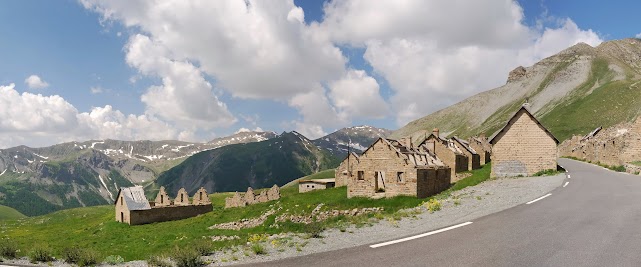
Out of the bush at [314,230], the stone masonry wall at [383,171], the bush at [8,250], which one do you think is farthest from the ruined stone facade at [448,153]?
the bush at [8,250]

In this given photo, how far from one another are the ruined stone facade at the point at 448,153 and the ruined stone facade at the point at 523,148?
13275mm

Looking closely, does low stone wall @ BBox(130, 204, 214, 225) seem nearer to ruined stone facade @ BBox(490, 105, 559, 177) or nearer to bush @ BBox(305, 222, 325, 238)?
ruined stone facade @ BBox(490, 105, 559, 177)

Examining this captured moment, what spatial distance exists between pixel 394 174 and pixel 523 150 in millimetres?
13264

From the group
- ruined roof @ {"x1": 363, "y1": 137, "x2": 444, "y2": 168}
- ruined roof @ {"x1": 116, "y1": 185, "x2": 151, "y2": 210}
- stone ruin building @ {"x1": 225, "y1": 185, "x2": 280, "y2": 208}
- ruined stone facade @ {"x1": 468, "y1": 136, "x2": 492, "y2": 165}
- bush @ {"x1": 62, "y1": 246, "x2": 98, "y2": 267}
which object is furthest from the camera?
ruined stone facade @ {"x1": 468, "y1": 136, "x2": 492, "y2": 165}

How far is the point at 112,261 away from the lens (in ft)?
49.5

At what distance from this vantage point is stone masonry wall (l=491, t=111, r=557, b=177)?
40.5m

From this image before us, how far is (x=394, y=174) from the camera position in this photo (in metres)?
41.9

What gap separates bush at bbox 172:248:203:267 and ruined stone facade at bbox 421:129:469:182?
46895 mm

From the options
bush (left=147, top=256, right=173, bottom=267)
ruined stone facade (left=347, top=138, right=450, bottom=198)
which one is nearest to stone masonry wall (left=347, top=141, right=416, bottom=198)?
ruined stone facade (left=347, top=138, right=450, bottom=198)

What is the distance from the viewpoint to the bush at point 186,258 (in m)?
12.3

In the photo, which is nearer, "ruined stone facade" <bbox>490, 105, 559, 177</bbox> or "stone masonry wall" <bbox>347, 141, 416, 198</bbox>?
"ruined stone facade" <bbox>490, 105, 559, 177</bbox>

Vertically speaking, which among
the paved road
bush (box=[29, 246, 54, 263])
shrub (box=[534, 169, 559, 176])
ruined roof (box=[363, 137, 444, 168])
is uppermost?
ruined roof (box=[363, 137, 444, 168])

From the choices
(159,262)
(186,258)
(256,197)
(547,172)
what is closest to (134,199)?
(256,197)

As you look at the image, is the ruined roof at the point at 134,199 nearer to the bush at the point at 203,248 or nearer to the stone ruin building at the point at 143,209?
the stone ruin building at the point at 143,209
